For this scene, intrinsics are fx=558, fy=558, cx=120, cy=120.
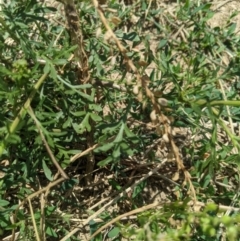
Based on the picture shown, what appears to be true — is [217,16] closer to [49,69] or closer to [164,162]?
[164,162]

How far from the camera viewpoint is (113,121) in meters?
2.07

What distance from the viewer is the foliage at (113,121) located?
5.71 feet

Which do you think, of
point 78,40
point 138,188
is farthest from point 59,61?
point 138,188

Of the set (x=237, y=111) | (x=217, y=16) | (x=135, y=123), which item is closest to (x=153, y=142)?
(x=135, y=123)

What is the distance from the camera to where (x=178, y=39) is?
2.79 m

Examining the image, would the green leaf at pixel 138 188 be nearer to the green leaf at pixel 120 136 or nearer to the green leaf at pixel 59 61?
the green leaf at pixel 120 136

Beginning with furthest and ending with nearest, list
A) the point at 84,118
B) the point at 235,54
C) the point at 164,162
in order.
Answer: the point at 235,54 < the point at 164,162 < the point at 84,118

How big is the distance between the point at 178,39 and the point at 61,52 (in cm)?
109

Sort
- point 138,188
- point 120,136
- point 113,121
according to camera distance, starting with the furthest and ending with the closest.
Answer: point 138,188, point 113,121, point 120,136

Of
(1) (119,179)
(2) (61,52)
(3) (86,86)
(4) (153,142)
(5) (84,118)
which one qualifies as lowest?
(1) (119,179)

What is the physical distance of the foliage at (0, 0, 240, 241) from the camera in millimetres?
1741

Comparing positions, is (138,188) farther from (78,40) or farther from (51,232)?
(78,40)

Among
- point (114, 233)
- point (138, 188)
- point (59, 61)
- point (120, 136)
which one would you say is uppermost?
point (59, 61)

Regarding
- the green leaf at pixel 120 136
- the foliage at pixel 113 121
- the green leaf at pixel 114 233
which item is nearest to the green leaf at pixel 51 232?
the foliage at pixel 113 121
